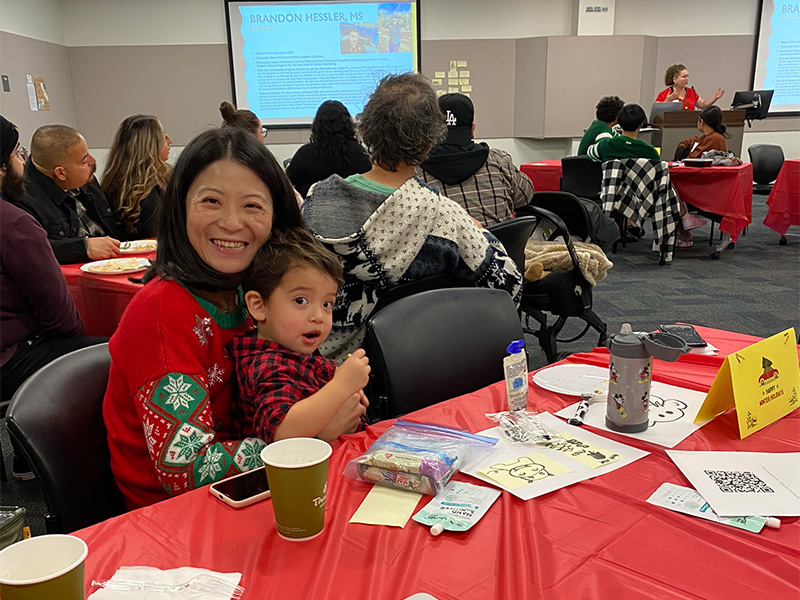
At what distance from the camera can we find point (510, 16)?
805cm

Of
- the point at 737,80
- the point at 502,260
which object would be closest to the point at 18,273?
the point at 502,260

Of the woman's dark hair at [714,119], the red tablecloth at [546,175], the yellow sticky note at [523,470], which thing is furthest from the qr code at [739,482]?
the woman's dark hair at [714,119]

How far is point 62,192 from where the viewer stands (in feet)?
9.18

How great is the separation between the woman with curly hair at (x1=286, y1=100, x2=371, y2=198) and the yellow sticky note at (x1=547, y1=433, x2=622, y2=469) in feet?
9.48

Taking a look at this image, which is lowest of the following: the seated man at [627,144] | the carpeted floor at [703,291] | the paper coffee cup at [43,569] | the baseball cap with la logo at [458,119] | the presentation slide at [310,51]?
the carpeted floor at [703,291]

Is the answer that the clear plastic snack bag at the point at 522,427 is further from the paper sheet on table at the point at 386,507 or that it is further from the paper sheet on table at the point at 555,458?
the paper sheet on table at the point at 386,507

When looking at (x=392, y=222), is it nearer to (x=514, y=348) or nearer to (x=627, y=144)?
(x=514, y=348)

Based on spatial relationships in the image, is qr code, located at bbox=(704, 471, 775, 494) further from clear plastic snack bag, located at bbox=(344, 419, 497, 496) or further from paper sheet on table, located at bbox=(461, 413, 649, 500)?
clear plastic snack bag, located at bbox=(344, 419, 497, 496)

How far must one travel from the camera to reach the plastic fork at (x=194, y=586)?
0.76 meters

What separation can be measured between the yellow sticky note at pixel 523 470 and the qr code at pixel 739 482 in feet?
0.74

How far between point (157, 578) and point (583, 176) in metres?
5.32

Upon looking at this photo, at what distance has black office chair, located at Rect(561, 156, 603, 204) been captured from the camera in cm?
547

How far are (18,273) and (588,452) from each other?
1844 mm

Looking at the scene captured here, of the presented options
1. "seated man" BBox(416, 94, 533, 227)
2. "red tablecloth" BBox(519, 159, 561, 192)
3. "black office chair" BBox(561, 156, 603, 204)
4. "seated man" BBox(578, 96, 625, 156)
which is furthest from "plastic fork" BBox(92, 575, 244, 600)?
"seated man" BBox(578, 96, 625, 156)
